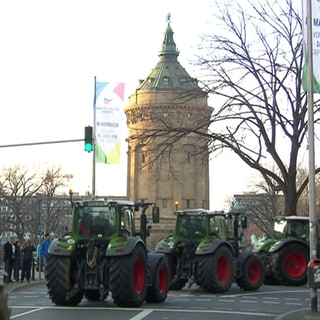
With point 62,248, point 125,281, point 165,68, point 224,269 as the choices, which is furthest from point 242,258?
point 165,68

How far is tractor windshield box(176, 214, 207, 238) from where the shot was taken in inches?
945

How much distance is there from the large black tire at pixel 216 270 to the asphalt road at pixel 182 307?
13.1 inches

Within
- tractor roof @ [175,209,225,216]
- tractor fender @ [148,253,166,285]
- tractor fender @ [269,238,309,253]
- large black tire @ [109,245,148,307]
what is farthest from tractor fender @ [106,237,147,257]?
tractor fender @ [269,238,309,253]

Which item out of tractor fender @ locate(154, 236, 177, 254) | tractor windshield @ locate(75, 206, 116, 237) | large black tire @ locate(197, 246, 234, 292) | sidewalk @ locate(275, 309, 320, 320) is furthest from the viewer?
tractor fender @ locate(154, 236, 177, 254)

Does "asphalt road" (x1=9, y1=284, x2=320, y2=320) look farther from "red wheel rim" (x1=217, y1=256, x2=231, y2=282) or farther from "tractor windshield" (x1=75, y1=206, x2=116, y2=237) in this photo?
"tractor windshield" (x1=75, y1=206, x2=116, y2=237)

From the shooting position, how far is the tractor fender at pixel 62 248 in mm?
17531

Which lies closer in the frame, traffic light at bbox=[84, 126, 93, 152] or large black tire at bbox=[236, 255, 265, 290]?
large black tire at bbox=[236, 255, 265, 290]

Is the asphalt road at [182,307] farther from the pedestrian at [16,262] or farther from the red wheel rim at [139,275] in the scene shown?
the pedestrian at [16,262]

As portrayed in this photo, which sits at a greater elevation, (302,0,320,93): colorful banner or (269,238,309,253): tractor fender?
(302,0,320,93): colorful banner

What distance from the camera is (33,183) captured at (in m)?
81.4

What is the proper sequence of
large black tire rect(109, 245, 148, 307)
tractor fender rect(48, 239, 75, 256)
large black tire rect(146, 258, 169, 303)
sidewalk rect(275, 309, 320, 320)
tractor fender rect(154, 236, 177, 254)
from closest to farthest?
sidewalk rect(275, 309, 320, 320) < large black tire rect(109, 245, 148, 307) < tractor fender rect(48, 239, 75, 256) < large black tire rect(146, 258, 169, 303) < tractor fender rect(154, 236, 177, 254)

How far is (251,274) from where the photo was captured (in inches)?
964

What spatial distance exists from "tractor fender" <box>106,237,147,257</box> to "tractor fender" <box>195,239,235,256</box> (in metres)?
4.89

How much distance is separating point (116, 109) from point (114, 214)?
1620 centimetres
